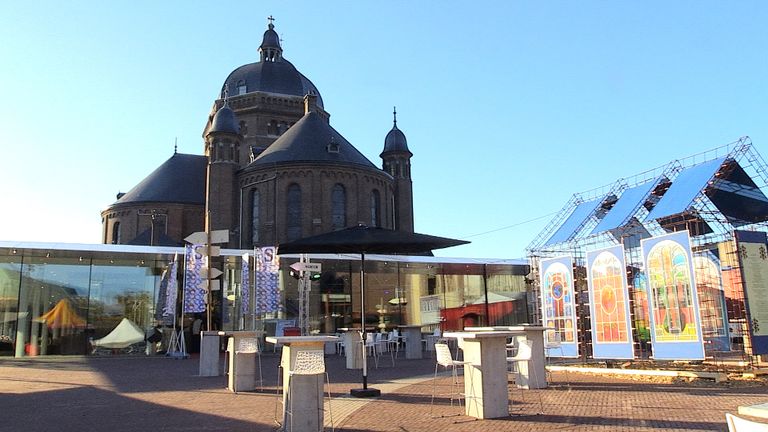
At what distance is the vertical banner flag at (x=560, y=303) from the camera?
16.1m

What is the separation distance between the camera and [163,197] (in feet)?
152

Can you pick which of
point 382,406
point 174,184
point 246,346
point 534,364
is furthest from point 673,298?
point 174,184

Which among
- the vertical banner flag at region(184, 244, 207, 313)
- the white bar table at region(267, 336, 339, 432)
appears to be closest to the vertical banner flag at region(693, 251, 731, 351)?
the white bar table at region(267, 336, 339, 432)

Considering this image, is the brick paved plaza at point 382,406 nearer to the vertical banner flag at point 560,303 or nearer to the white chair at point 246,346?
the white chair at point 246,346

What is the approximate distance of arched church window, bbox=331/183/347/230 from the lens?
3978 centimetres

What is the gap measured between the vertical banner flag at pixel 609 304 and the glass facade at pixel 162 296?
8.93 metres

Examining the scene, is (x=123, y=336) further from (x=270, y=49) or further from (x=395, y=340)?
(x=270, y=49)

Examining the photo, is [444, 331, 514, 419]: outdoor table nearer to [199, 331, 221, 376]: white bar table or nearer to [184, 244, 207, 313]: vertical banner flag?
[199, 331, 221, 376]: white bar table

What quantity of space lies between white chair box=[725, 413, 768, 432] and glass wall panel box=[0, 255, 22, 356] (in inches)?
1102

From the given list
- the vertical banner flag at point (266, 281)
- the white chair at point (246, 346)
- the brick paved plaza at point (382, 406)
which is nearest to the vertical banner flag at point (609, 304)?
the brick paved plaza at point (382, 406)

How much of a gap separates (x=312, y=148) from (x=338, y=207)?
4423 mm

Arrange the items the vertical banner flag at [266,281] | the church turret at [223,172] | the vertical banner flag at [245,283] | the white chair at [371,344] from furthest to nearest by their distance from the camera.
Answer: the church turret at [223,172]
the vertical banner flag at [245,283]
the vertical banner flag at [266,281]
the white chair at [371,344]

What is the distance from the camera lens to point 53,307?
26250mm

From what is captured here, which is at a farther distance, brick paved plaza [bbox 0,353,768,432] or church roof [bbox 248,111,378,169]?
church roof [bbox 248,111,378,169]
